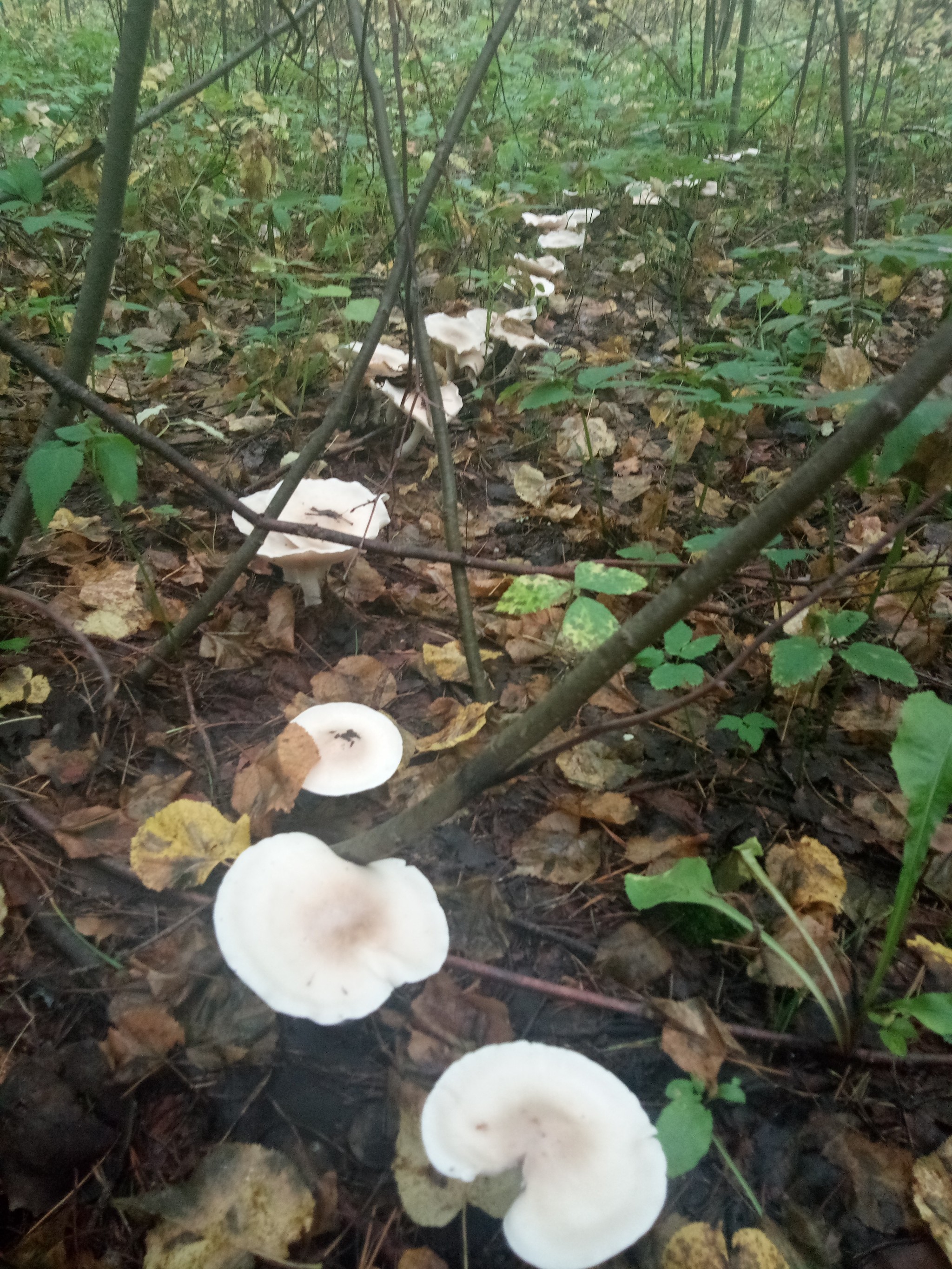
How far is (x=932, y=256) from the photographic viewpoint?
95.6 inches

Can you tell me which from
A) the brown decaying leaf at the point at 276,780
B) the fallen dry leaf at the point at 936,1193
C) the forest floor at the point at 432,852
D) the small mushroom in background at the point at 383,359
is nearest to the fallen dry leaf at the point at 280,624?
the forest floor at the point at 432,852

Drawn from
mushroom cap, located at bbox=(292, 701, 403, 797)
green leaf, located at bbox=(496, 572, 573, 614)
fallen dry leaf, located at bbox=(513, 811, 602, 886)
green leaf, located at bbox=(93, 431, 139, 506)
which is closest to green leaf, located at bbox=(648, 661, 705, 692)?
green leaf, located at bbox=(496, 572, 573, 614)

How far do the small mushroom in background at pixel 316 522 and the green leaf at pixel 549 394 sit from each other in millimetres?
593

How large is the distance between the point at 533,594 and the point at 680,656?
46cm

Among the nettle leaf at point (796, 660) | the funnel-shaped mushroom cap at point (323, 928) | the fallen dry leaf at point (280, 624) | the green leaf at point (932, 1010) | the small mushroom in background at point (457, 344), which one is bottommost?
the green leaf at point (932, 1010)

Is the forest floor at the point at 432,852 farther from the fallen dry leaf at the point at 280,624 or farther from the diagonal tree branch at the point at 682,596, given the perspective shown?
the diagonal tree branch at the point at 682,596

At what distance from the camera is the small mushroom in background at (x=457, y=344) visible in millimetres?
3621

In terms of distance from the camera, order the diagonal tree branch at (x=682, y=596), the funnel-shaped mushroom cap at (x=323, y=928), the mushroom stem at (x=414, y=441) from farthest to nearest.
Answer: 1. the mushroom stem at (x=414, y=441)
2. the funnel-shaped mushroom cap at (x=323, y=928)
3. the diagonal tree branch at (x=682, y=596)

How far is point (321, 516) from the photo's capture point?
2641 mm

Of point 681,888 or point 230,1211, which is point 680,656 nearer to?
point 681,888

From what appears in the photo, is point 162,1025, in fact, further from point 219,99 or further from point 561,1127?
point 219,99

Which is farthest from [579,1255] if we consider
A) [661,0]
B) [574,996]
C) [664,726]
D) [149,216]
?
[661,0]

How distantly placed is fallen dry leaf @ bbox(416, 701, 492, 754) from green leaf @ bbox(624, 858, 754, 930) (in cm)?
66

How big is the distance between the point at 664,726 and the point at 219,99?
20.7 feet
